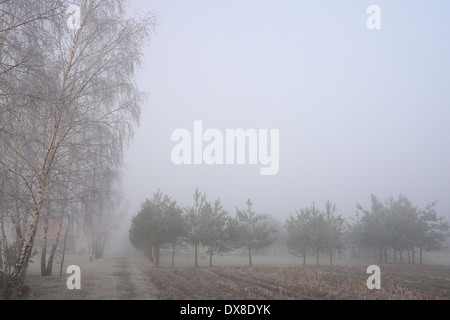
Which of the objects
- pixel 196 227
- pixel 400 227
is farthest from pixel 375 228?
pixel 196 227

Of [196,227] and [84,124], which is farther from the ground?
[84,124]

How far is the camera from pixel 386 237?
4462cm

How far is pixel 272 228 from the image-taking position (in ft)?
131

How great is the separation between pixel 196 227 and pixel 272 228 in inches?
488

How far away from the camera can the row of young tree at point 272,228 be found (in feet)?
107

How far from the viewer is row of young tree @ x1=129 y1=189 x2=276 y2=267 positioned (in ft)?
105

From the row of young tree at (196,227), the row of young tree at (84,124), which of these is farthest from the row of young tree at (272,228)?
the row of young tree at (84,124)

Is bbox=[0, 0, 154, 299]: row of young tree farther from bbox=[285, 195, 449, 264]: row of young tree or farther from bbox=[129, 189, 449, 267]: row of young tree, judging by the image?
bbox=[285, 195, 449, 264]: row of young tree

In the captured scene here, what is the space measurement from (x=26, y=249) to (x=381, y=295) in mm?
17112

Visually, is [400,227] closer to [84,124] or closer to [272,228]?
[272,228]

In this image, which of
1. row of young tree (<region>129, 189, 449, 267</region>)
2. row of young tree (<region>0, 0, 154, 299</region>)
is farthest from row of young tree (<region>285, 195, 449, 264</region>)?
row of young tree (<region>0, 0, 154, 299</region>)
